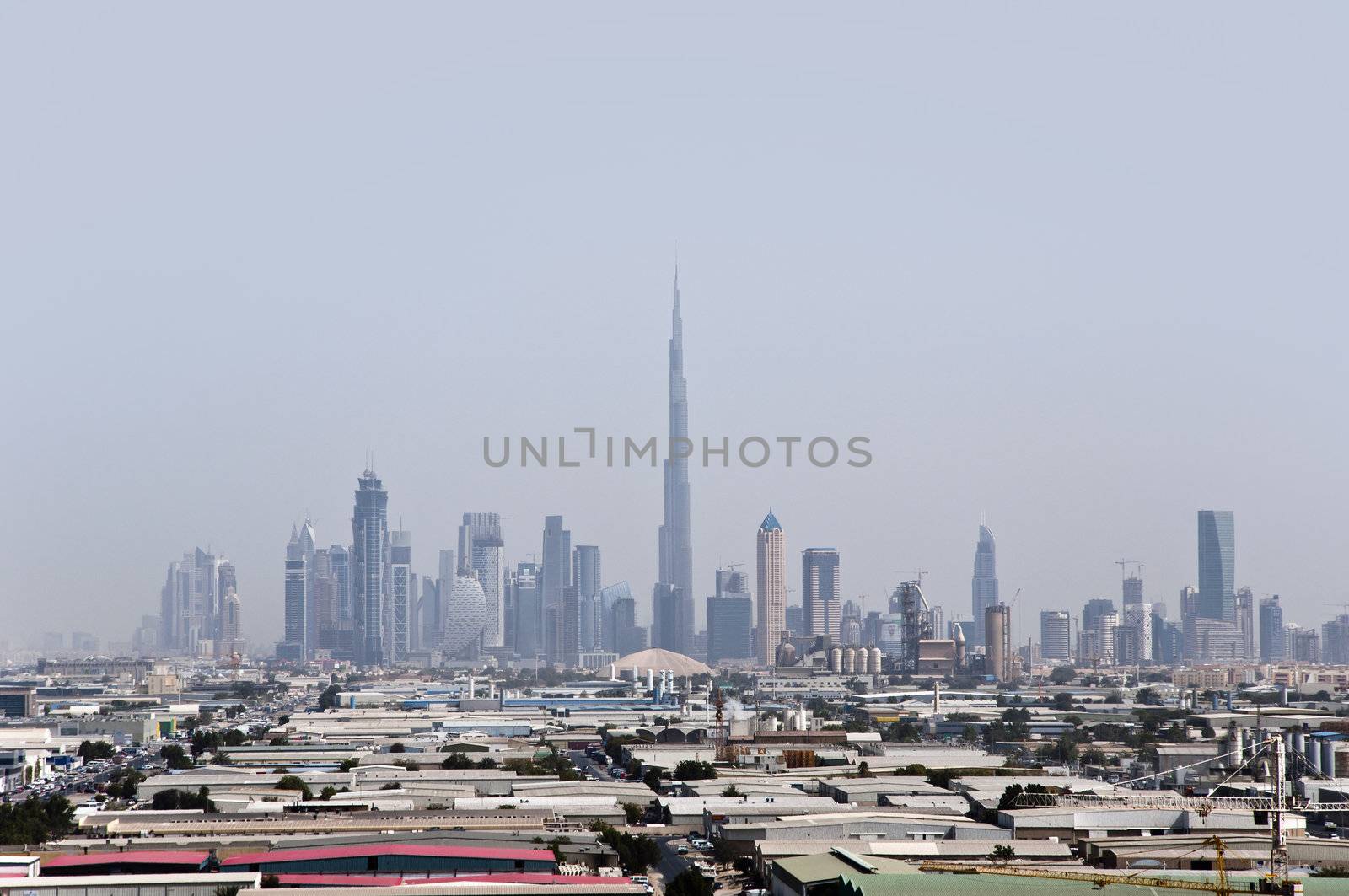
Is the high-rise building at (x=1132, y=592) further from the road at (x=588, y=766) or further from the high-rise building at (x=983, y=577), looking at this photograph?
the road at (x=588, y=766)

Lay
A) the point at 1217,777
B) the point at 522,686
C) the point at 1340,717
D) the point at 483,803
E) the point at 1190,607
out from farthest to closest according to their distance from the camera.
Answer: the point at 1190,607
the point at 522,686
the point at 1340,717
the point at 1217,777
the point at 483,803

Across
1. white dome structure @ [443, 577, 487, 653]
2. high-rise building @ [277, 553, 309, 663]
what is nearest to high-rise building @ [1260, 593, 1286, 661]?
white dome structure @ [443, 577, 487, 653]

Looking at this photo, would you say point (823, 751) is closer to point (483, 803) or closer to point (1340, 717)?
point (483, 803)

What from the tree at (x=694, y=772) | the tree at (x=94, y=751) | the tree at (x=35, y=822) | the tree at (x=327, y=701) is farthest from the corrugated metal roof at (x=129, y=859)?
the tree at (x=327, y=701)

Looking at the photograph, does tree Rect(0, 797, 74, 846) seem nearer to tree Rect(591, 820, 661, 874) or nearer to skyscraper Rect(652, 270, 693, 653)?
tree Rect(591, 820, 661, 874)

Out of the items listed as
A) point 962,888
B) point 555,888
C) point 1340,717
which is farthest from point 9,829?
point 1340,717
